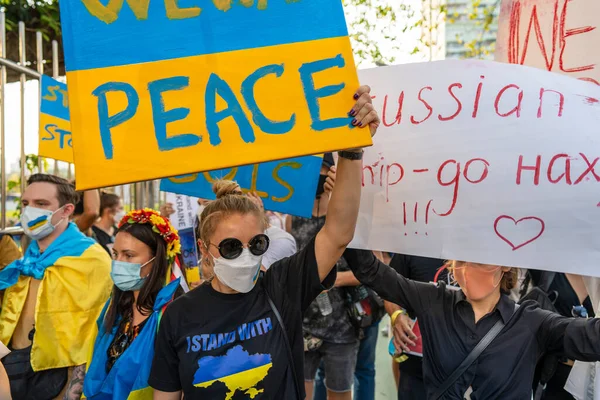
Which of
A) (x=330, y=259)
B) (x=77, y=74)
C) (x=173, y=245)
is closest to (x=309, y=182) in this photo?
(x=173, y=245)

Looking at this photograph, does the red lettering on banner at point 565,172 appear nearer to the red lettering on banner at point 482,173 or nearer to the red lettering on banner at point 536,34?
the red lettering on banner at point 482,173

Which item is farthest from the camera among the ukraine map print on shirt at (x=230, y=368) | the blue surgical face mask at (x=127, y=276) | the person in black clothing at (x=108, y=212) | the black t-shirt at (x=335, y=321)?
the person in black clothing at (x=108, y=212)

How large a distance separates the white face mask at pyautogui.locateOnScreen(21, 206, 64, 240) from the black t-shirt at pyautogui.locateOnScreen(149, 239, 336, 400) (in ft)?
5.13

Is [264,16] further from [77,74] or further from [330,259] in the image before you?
[330,259]

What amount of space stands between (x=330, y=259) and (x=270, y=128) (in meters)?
0.50

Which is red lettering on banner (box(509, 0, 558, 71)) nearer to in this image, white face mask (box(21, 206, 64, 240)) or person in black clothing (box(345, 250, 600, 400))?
person in black clothing (box(345, 250, 600, 400))

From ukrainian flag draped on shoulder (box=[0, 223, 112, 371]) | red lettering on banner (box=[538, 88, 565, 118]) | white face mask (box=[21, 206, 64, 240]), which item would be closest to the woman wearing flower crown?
ukrainian flag draped on shoulder (box=[0, 223, 112, 371])

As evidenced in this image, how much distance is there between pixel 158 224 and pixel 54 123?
218 centimetres

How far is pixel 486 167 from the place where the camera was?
200cm

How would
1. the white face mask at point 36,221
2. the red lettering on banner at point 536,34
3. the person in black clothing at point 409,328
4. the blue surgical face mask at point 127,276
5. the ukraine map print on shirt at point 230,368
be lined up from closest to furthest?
the ukraine map print on shirt at point 230,368
the red lettering on banner at point 536,34
the blue surgical face mask at point 127,276
the person in black clothing at point 409,328
the white face mask at point 36,221

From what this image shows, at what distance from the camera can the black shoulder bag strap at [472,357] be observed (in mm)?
2008

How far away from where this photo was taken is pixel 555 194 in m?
1.92

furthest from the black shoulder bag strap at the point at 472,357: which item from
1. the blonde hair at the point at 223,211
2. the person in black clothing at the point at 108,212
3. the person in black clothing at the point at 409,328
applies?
the person in black clothing at the point at 108,212

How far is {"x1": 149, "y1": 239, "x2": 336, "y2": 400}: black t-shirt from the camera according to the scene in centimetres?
181
